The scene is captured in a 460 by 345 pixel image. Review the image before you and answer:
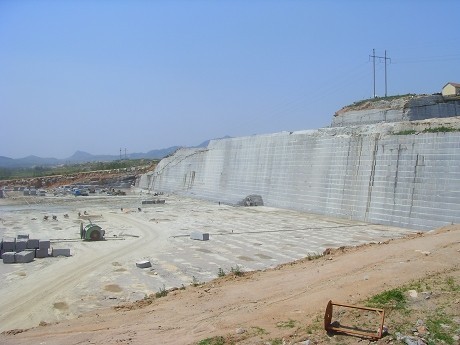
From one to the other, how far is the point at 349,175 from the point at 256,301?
16854mm

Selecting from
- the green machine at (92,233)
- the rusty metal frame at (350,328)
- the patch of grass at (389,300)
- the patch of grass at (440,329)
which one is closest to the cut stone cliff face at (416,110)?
the green machine at (92,233)

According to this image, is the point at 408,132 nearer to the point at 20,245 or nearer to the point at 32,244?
the point at 32,244

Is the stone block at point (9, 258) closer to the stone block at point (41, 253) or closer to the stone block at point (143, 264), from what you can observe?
the stone block at point (41, 253)

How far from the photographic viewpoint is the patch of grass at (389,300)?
262 inches

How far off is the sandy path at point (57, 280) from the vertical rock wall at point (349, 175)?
10467 millimetres

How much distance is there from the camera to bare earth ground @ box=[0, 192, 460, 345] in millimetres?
6816

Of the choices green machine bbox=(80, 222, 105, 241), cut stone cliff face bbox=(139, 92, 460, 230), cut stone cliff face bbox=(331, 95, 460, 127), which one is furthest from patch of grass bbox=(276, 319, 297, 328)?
cut stone cliff face bbox=(331, 95, 460, 127)

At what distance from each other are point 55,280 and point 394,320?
867cm

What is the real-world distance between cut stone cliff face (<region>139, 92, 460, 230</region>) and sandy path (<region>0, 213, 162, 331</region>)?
34.5 feet

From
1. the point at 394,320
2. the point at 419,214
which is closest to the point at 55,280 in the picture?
the point at 394,320

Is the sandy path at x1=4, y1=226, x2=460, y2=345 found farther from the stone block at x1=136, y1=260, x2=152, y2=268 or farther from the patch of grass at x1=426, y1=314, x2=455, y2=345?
the stone block at x1=136, y1=260, x2=152, y2=268

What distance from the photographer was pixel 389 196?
20.7 meters

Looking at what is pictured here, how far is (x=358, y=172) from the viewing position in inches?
910

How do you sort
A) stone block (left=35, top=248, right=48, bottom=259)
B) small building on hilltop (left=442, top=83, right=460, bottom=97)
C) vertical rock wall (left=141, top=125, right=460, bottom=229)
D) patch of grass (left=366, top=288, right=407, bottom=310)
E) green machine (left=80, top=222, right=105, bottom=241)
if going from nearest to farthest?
1. patch of grass (left=366, top=288, right=407, bottom=310)
2. stone block (left=35, top=248, right=48, bottom=259)
3. green machine (left=80, top=222, right=105, bottom=241)
4. vertical rock wall (left=141, top=125, right=460, bottom=229)
5. small building on hilltop (left=442, top=83, right=460, bottom=97)
